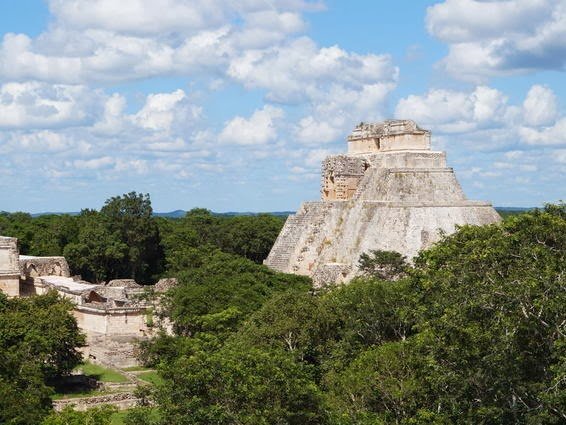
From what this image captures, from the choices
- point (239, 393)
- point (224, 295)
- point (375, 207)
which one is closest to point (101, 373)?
point (224, 295)

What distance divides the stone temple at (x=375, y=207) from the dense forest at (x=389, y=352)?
20.2ft

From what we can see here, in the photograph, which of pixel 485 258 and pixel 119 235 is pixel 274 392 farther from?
pixel 119 235

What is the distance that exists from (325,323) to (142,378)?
32.0 feet

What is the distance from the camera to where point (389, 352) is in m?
20.4

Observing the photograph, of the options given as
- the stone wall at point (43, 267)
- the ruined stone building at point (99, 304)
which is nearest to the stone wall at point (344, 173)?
the ruined stone building at point (99, 304)

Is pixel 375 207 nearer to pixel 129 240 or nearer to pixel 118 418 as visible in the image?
pixel 118 418

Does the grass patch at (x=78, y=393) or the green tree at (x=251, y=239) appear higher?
Answer: the green tree at (x=251, y=239)

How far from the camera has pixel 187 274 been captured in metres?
39.2

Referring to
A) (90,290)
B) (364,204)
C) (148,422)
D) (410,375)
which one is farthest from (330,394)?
(90,290)

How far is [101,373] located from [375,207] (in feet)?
38.6

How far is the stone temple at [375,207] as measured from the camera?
Answer: 3331 centimetres

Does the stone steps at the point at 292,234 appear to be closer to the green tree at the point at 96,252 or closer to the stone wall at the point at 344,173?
the stone wall at the point at 344,173

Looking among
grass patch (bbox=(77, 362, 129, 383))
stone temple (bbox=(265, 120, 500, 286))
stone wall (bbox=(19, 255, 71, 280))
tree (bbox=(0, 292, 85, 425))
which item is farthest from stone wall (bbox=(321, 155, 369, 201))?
stone wall (bbox=(19, 255, 71, 280))

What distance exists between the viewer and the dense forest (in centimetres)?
1697
